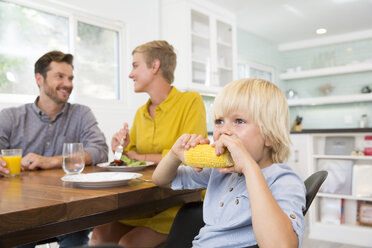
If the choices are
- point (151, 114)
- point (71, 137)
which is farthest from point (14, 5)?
point (151, 114)

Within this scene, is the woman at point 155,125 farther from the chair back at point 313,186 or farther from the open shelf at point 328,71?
the open shelf at point 328,71

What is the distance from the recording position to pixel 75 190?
1.09m

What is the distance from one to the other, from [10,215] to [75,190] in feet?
1.02

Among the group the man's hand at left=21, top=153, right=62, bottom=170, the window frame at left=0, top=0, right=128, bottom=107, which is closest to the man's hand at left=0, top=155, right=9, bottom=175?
the man's hand at left=21, top=153, right=62, bottom=170

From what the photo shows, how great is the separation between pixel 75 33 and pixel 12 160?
2204mm

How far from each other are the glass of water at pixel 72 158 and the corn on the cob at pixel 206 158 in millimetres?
550

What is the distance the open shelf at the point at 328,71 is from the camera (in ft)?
19.9

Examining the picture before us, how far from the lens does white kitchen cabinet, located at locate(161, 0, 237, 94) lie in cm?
421

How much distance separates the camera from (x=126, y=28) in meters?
3.86

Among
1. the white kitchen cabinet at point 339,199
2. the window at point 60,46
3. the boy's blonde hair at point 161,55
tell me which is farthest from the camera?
the white kitchen cabinet at point 339,199

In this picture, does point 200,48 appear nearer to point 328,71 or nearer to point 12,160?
point 328,71

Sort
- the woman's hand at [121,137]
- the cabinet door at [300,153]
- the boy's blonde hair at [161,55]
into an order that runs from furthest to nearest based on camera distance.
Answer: the cabinet door at [300,153] → the boy's blonde hair at [161,55] → the woman's hand at [121,137]

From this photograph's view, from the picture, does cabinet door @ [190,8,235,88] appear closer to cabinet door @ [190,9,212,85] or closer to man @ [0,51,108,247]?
cabinet door @ [190,9,212,85]

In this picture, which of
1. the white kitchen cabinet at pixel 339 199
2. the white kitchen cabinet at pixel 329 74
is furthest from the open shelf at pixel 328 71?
the white kitchen cabinet at pixel 339 199
